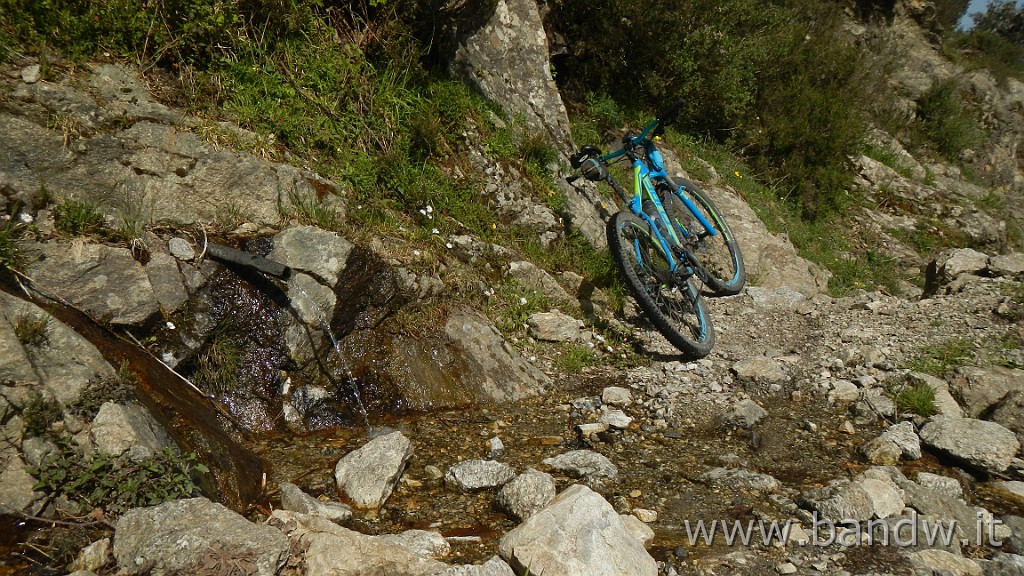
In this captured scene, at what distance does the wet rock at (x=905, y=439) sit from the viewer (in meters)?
4.46

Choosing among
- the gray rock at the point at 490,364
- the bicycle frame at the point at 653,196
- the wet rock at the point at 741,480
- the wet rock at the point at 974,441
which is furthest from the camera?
the bicycle frame at the point at 653,196

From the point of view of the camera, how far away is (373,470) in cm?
371

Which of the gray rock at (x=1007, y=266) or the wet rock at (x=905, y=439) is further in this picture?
the gray rock at (x=1007, y=266)

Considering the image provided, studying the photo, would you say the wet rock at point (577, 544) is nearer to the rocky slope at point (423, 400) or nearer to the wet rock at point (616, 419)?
the rocky slope at point (423, 400)

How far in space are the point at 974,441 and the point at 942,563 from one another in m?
1.72

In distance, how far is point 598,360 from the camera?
6.02 meters

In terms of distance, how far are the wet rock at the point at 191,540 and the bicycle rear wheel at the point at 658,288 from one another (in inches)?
159

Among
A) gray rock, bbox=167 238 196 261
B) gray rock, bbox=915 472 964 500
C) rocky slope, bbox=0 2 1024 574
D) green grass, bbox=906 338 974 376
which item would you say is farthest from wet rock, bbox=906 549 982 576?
gray rock, bbox=167 238 196 261

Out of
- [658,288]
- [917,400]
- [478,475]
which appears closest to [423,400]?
[478,475]

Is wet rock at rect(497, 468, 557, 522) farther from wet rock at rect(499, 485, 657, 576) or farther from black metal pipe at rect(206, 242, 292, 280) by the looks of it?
black metal pipe at rect(206, 242, 292, 280)

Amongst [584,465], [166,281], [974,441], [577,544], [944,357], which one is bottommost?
[166,281]

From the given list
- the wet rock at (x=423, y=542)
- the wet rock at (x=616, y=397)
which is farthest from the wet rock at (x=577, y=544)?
the wet rock at (x=616, y=397)

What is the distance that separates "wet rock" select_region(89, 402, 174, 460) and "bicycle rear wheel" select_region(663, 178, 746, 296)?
539 centimetres

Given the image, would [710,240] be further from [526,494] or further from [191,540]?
[191,540]
